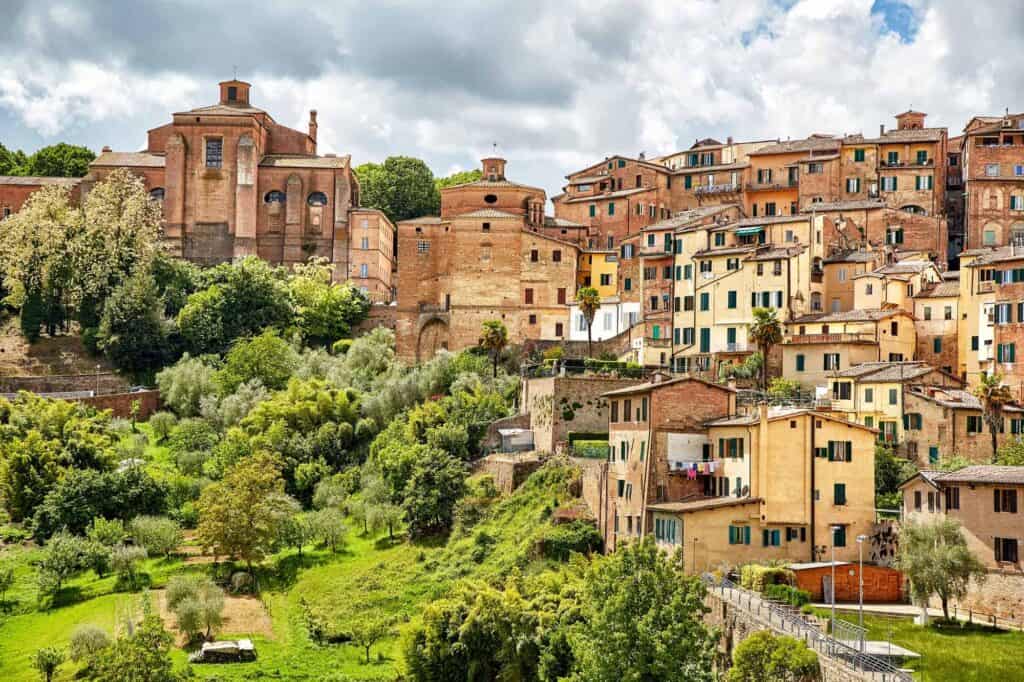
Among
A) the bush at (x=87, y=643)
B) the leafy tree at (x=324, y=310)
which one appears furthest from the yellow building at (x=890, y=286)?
the bush at (x=87, y=643)

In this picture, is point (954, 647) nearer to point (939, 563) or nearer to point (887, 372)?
point (939, 563)

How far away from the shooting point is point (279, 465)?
75.2 m

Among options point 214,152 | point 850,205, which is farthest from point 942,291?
point 214,152

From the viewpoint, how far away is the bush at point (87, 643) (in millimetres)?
57406

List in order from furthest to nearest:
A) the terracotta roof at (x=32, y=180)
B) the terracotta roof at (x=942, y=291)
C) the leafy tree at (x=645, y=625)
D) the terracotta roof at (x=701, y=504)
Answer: the terracotta roof at (x=32, y=180)
the terracotta roof at (x=942, y=291)
the terracotta roof at (x=701, y=504)
the leafy tree at (x=645, y=625)

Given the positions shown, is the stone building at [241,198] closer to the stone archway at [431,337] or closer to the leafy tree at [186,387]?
the stone archway at [431,337]

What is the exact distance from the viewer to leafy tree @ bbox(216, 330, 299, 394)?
286ft

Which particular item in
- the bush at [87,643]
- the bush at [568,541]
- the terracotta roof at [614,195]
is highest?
the terracotta roof at [614,195]

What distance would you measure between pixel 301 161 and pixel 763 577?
64385 mm

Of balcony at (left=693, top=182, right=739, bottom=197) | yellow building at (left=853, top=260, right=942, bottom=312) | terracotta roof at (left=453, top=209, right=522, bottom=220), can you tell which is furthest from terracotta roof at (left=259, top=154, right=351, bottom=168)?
yellow building at (left=853, top=260, right=942, bottom=312)

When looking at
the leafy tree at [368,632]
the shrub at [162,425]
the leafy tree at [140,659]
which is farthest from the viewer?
the shrub at [162,425]

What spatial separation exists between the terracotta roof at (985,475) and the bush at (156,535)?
3432 centimetres

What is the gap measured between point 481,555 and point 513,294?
103 feet

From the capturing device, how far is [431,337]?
92.2 m
